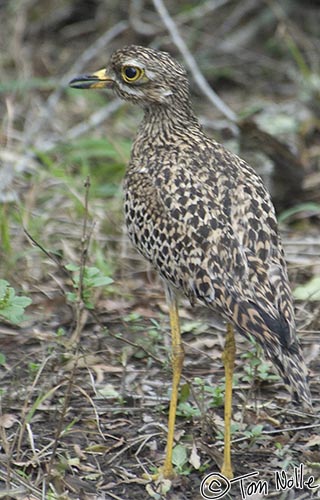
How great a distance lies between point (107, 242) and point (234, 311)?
2574 mm

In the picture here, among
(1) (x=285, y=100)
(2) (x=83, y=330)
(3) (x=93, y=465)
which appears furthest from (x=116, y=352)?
(1) (x=285, y=100)

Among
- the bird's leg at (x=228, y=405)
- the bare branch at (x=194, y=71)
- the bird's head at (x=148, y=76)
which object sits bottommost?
the bird's leg at (x=228, y=405)

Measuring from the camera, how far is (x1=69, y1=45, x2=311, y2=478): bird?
13.7ft

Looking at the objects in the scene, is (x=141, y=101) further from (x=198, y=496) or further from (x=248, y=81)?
(x=248, y=81)

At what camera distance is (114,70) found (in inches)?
213

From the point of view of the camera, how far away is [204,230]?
4367mm

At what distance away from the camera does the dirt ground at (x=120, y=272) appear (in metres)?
4.59

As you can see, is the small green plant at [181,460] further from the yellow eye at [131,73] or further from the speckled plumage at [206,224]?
the yellow eye at [131,73]

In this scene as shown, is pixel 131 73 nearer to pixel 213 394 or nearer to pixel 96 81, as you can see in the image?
pixel 96 81

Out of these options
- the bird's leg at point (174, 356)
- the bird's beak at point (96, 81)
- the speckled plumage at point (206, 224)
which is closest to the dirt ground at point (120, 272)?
the bird's leg at point (174, 356)
